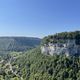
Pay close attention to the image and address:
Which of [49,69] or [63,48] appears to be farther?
[63,48]

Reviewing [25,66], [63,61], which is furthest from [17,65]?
[63,61]

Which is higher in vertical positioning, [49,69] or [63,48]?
[63,48]

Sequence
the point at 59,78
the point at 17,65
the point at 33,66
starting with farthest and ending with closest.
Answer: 1. the point at 17,65
2. the point at 33,66
3. the point at 59,78

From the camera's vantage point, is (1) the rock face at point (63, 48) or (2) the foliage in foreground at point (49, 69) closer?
(2) the foliage in foreground at point (49, 69)

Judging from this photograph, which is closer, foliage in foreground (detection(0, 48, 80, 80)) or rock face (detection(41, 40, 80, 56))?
foliage in foreground (detection(0, 48, 80, 80))

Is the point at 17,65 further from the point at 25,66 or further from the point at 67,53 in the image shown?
the point at 67,53

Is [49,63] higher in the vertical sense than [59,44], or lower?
lower

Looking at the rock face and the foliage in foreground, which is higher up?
the rock face

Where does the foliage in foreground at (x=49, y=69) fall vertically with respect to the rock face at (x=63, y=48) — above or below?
below
